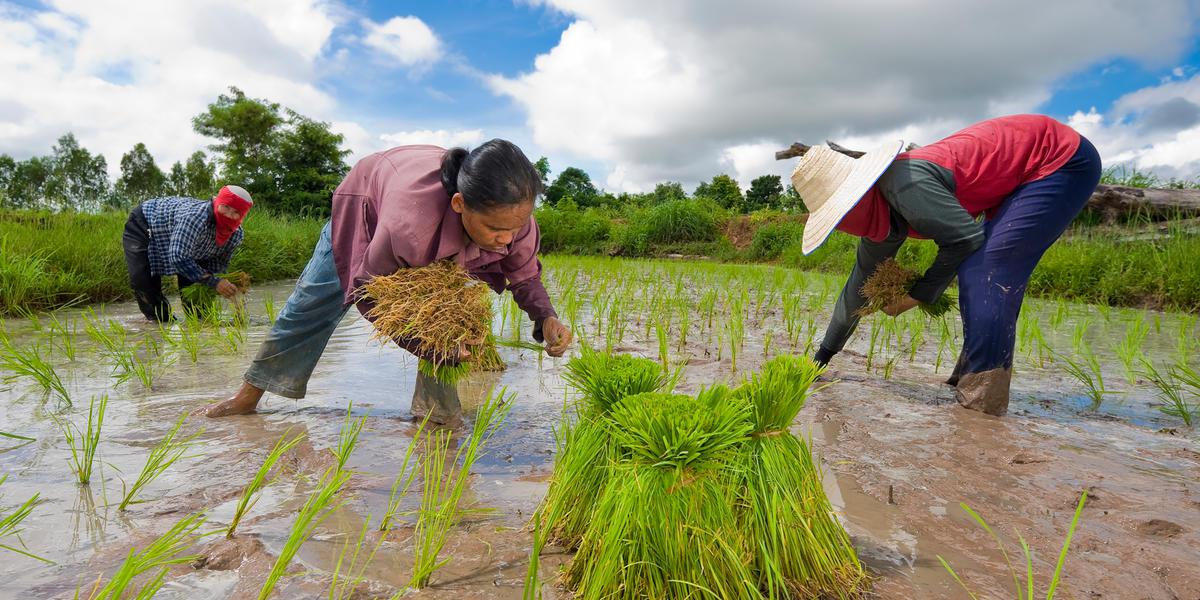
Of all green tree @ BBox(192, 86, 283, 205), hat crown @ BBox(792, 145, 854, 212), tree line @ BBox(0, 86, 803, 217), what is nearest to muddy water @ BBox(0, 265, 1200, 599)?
hat crown @ BBox(792, 145, 854, 212)

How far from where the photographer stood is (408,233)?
184cm

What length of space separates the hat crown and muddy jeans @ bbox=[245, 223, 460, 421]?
176cm

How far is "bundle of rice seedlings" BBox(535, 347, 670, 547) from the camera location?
1358 millimetres

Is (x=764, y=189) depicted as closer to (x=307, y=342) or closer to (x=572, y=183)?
(x=572, y=183)

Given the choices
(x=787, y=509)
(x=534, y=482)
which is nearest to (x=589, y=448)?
(x=787, y=509)

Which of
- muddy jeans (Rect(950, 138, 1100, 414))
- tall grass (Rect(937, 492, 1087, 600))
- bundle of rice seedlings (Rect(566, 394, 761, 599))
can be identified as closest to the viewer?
tall grass (Rect(937, 492, 1087, 600))

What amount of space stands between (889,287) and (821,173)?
2.07ft

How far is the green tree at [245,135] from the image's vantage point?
2723cm

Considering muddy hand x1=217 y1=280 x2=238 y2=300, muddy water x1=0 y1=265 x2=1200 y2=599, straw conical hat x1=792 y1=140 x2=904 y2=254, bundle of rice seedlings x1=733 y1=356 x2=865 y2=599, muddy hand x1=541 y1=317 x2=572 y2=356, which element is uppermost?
straw conical hat x1=792 y1=140 x2=904 y2=254

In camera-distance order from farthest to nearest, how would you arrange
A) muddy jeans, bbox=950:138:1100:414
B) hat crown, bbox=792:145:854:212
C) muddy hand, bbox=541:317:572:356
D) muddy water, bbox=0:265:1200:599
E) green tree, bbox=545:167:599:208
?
1. green tree, bbox=545:167:599:208
2. hat crown, bbox=792:145:854:212
3. muddy jeans, bbox=950:138:1100:414
4. muddy hand, bbox=541:317:572:356
5. muddy water, bbox=0:265:1200:599

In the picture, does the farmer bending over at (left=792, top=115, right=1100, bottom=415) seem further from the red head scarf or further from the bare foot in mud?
the red head scarf

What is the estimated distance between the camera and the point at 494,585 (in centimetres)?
128

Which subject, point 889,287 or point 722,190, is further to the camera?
point 722,190

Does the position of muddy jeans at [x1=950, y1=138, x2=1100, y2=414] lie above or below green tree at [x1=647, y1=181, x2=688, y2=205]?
below
